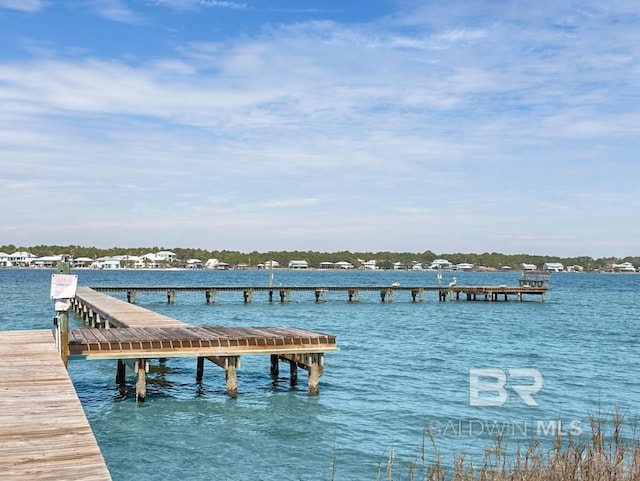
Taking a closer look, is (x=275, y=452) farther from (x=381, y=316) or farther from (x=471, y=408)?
(x=381, y=316)

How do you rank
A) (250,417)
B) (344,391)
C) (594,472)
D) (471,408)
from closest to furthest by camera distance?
(594,472), (250,417), (471,408), (344,391)

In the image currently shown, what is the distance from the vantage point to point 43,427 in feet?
27.4

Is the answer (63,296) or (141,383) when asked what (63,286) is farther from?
(141,383)

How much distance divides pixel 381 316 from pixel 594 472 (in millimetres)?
39476

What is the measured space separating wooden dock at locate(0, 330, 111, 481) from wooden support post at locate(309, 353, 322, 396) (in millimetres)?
6548

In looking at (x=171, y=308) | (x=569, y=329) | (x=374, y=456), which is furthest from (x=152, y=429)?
(x=171, y=308)

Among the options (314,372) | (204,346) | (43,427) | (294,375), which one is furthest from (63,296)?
(294,375)

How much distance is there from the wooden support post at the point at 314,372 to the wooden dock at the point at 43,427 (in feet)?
21.5

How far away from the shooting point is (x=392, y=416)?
15859 millimetres

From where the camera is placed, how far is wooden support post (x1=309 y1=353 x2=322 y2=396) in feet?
57.7

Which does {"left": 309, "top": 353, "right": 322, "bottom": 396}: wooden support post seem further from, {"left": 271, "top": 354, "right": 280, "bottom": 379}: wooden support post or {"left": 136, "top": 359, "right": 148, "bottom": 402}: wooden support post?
{"left": 136, "top": 359, "right": 148, "bottom": 402}: wooden support post

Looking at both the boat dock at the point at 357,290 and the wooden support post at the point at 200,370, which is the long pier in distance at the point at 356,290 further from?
the wooden support post at the point at 200,370

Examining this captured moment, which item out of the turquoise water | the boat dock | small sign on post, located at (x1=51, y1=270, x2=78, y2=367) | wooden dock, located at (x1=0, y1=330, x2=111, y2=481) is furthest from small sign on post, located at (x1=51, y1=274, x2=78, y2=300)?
the boat dock

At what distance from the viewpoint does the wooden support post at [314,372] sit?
17578mm
